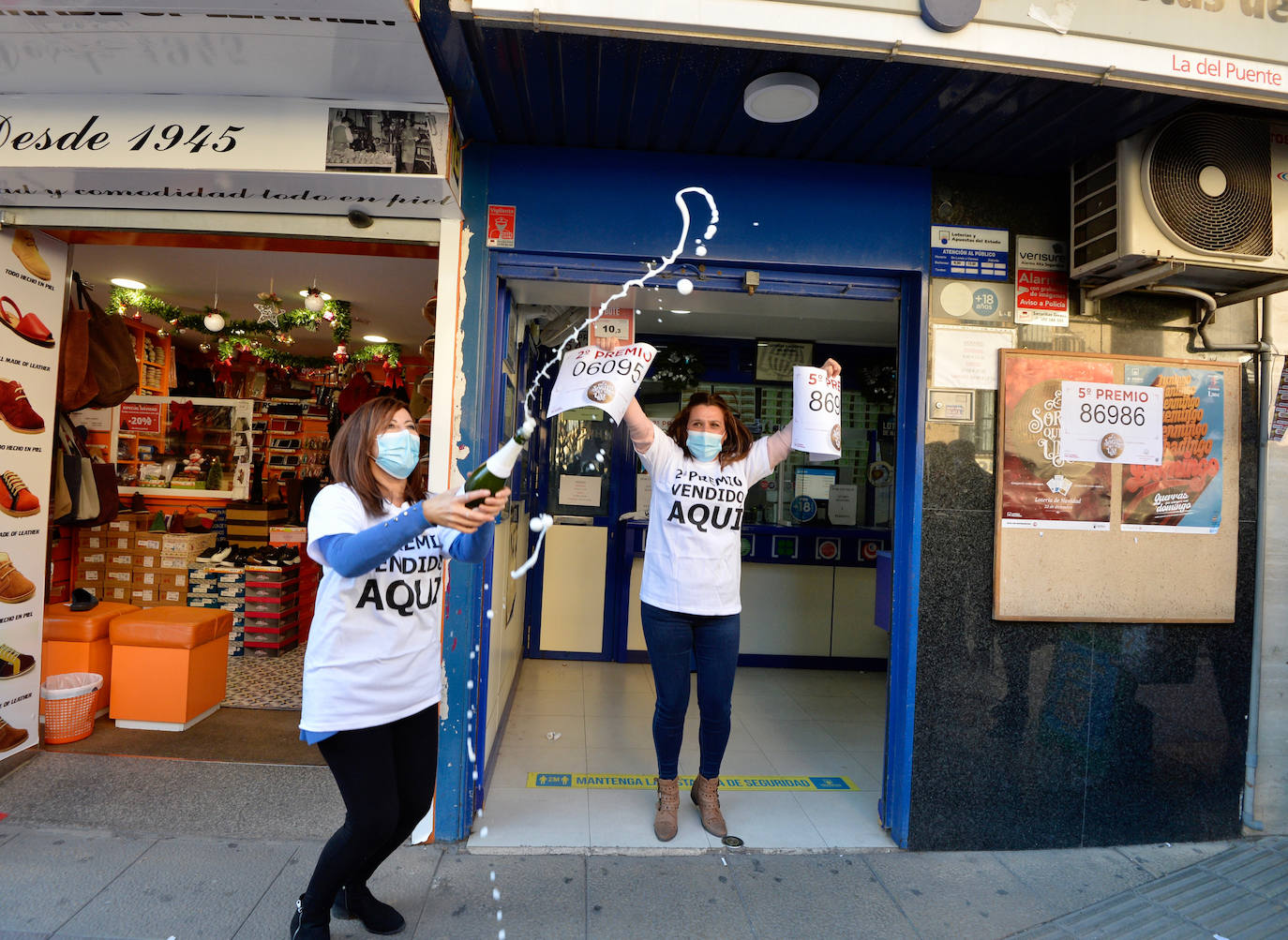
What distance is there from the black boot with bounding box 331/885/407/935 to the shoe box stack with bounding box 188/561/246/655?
11.7ft

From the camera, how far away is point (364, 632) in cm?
190

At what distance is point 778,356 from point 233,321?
4.54 metres

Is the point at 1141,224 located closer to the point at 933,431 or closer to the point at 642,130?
the point at 933,431

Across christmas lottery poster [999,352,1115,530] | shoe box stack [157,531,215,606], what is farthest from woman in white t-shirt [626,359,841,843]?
shoe box stack [157,531,215,606]

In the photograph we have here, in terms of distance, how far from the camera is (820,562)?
529 cm

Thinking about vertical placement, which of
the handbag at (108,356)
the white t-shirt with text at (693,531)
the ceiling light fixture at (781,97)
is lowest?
the white t-shirt with text at (693,531)

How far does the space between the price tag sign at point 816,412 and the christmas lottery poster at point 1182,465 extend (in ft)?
4.44

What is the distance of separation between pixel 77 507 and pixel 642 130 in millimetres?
3445

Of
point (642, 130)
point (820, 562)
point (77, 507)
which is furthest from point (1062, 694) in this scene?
point (77, 507)

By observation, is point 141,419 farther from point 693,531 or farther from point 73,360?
point 693,531

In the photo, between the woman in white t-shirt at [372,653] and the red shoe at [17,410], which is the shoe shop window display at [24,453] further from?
the woman in white t-shirt at [372,653]

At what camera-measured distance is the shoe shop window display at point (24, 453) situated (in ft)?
10.3

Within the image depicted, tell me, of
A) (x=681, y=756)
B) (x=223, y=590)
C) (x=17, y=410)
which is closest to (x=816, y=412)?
(x=681, y=756)

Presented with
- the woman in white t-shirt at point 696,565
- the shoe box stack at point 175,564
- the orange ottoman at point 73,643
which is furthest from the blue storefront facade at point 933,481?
the shoe box stack at point 175,564
